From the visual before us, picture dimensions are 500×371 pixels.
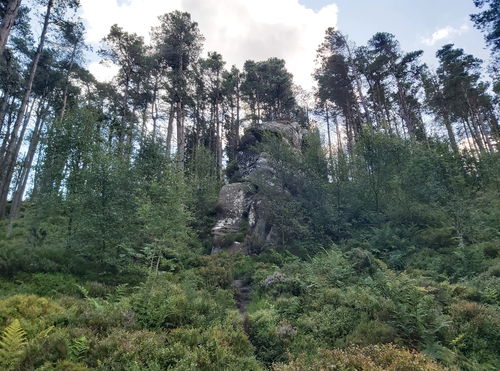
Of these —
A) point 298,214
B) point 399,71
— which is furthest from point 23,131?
point 399,71

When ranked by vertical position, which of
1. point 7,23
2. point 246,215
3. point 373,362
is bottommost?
point 373,362

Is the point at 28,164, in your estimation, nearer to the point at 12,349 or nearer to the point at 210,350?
the point at 12,349

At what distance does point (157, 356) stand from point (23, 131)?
3103 centimetres

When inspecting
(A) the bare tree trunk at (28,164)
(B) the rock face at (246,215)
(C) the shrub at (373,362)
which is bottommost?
(C) the shrub at (373,362)

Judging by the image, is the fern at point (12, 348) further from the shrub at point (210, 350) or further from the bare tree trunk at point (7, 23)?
the bare tree trunk at point (7, 23)

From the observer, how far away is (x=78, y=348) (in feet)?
19.8

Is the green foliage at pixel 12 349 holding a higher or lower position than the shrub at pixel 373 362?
higher

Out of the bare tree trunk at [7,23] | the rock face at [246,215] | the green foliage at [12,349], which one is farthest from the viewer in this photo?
the rock face at [246,215]

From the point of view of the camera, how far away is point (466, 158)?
21391mm

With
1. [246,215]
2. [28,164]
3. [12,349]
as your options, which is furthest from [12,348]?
[28,164]

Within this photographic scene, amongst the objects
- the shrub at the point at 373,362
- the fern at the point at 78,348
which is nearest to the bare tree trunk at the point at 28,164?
the fern at the point at 78,348

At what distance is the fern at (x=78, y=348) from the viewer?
19.4 ft

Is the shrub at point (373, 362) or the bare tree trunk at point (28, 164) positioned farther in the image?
the bare tree trunk at point (28, 164)

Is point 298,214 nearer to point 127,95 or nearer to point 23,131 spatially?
point 127,95
